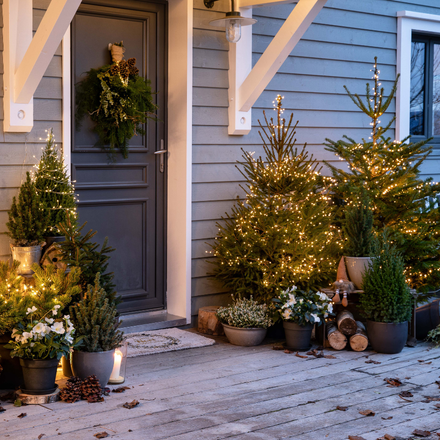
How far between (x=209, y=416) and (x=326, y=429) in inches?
23.3

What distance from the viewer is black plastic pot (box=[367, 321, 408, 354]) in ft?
14.6

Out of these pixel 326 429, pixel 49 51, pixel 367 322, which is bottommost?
pixel 326 429

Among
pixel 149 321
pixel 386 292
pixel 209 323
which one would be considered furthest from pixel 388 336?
pixel 149 321

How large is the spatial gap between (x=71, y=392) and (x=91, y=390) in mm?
108

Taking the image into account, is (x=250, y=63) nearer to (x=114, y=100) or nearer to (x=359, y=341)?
(x=114, y=100)

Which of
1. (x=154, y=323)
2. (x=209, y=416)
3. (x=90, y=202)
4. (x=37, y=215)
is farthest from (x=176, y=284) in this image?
(x=209, y=416)

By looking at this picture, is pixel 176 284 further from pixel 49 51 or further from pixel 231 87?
pixel 49 51

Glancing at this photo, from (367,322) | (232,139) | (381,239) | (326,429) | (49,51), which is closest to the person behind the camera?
(326,429)

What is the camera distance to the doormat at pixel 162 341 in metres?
4.46

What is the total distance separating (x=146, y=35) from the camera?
497 centimetres

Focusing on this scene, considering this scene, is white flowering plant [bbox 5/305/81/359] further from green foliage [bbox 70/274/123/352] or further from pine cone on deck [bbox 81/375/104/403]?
pine cone on deck [bbox 81/375/104/403]

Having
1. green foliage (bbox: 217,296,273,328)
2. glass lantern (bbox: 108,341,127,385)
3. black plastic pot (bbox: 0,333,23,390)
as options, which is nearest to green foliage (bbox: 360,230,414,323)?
green foliage (bbox: 217,296,273,328)

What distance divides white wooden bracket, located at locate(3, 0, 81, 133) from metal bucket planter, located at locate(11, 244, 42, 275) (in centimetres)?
78

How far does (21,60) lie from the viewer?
13.3 feet
